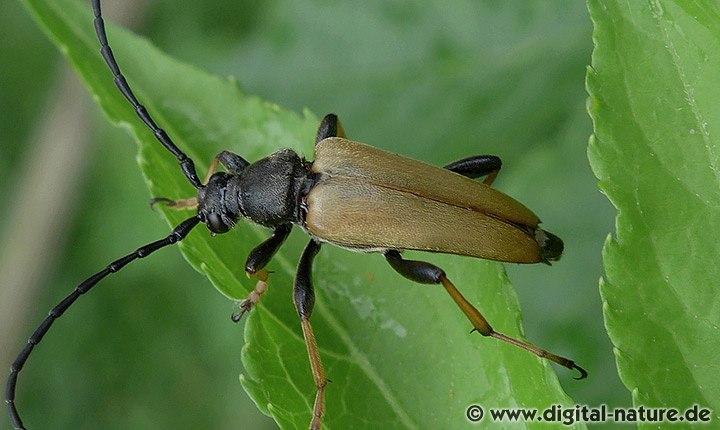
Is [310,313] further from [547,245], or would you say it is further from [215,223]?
[547,245]

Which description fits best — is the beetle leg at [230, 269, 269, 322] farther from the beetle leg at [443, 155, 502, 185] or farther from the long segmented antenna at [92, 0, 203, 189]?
the beetle leg at [443, 155, 502, 185]

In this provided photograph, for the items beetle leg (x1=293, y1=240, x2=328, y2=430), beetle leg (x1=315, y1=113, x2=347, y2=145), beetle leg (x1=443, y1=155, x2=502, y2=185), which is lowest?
beetle leg (x1=443, y1=155, x2=502, y2=185)

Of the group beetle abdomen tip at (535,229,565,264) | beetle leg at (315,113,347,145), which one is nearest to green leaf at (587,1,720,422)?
beetle abdomen tip at (535,229,565,264)

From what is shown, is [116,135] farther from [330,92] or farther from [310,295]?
[310,295]

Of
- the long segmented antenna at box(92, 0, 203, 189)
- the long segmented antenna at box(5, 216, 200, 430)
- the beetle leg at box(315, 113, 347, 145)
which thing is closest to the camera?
the long segmented antenna at box(5, 216, 200, 430)

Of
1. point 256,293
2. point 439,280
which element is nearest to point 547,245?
point 439,280

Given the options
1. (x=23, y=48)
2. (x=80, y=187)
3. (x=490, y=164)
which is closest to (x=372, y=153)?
(x=490, y=164)
